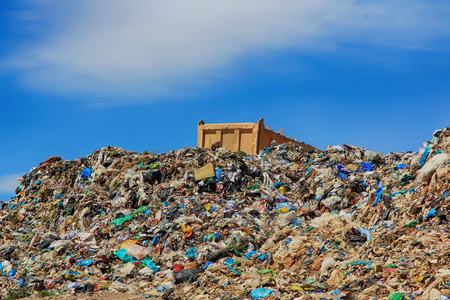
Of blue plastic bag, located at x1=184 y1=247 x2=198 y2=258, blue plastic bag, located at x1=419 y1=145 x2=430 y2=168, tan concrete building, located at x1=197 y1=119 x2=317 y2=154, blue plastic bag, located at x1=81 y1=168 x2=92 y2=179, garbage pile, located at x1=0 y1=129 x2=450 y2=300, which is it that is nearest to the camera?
garbage pile, located at x1=0 y1=129 x2=450 y2=300

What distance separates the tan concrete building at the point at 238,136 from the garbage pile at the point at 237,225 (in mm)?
541

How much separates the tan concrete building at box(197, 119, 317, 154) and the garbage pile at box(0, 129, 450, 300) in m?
0.54

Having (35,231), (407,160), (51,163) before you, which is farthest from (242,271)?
(51,163)

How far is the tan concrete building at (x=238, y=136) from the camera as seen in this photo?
16.8 m

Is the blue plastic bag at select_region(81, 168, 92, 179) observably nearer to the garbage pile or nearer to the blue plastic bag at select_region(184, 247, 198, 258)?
the garbage pile

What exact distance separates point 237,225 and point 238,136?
6.71m

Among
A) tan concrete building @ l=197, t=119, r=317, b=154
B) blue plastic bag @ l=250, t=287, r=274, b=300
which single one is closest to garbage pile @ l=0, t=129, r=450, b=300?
blue plastic bag @ l=250, t=287, r=274, b=300

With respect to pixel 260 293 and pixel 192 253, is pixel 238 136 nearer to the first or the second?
pixel 192 253

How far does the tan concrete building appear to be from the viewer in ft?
55.2

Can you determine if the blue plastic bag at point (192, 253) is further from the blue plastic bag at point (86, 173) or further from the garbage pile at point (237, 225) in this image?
the blue plastic bag at point (86, 173)

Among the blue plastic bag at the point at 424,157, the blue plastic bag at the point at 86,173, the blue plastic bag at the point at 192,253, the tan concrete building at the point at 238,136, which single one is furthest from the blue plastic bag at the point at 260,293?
the tan concrete building at the point at 238,136

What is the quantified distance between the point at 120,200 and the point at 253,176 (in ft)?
11.8

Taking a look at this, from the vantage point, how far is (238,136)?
56.4ft

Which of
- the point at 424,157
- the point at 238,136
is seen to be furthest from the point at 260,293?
the point at 238,136
